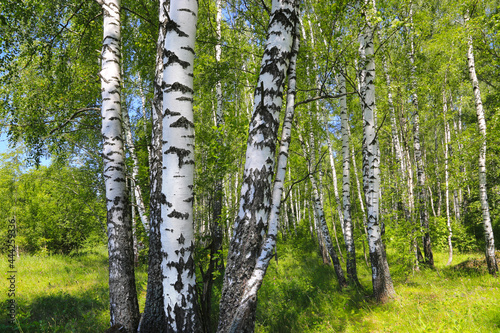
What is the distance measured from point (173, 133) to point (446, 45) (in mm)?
11256

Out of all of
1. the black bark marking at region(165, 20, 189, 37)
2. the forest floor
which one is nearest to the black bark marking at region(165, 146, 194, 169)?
the black bark marking at region(165, 20, 189, 37)

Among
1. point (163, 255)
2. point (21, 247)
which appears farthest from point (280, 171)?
point (21, 247)

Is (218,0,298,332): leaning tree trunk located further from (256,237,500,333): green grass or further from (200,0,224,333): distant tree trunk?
(256,237,500,333): green grass

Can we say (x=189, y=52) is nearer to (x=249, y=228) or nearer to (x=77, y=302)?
(x=249, y=228)

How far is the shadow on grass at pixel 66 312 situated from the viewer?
427 centimetres

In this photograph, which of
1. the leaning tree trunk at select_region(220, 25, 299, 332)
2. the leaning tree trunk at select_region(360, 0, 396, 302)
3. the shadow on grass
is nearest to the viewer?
the leaning tree trunk at select_region(220, 25, 299, 332)

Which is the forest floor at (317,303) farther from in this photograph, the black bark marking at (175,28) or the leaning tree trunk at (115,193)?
the black bark marking at (175,28)

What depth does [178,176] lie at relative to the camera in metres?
2.14

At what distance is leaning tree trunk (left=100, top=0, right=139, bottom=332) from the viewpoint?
3.21 m

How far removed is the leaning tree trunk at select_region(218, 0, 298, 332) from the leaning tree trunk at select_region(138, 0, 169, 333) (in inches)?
49.5

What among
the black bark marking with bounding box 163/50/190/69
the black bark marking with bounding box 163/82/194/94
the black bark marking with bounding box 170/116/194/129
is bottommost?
the black bark marking with bounding box 170/116/194/129

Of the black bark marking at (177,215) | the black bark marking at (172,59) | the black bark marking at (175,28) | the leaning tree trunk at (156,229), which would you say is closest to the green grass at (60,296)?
the leaning tree trunk at (156,229)

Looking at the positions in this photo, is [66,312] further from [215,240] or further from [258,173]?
[258,173]

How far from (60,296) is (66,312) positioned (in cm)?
108
